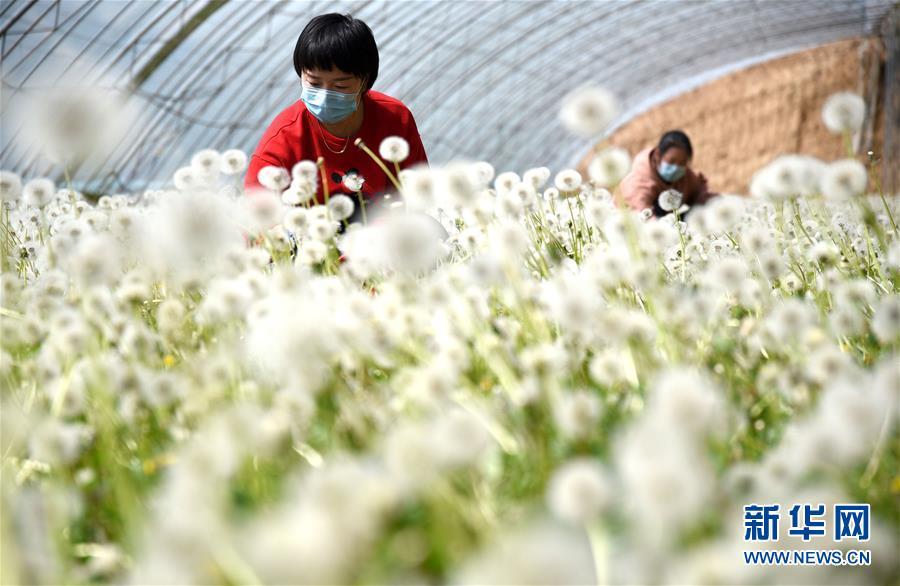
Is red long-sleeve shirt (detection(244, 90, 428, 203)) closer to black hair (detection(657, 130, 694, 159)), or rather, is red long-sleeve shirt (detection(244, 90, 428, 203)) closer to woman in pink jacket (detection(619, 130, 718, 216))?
woman in pink jacket (detection(619, 130, 718, 216))

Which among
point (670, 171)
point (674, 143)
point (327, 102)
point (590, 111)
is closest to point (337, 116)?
point (327, 102)

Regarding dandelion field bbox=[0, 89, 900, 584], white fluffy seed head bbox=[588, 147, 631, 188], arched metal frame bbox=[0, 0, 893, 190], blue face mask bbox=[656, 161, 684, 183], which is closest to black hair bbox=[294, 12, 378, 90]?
dandelion field bbox=[0, 89, 900, 584]

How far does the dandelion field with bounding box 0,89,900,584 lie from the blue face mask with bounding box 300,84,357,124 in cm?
162

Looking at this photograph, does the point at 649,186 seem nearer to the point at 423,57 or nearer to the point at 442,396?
the point at 442,396

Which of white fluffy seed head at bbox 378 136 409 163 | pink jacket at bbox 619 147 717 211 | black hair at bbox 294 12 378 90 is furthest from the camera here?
pink jacket at bbox 619 147 717 211

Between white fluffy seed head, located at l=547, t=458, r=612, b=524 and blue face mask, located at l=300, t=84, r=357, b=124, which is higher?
blue face mask, located at l=300, t=84, r=357, b=124

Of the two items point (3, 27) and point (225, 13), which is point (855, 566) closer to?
point (3, 27)

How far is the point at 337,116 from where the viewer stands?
3422 mm

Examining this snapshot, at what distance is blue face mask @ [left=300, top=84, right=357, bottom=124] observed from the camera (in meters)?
3.33

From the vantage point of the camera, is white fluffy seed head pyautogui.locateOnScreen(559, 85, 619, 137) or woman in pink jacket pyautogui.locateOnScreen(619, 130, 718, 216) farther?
woman in pink jacket pyautogui.locateOnScreen(619, 130, 718, 216)

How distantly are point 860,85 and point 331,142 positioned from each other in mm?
24754

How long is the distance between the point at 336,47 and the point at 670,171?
429 cm

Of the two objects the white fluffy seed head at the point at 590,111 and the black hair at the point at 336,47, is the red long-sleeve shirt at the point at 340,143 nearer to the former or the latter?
the black hair at the point at 336,47

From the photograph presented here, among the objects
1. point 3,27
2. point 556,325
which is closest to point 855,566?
point 556,325
